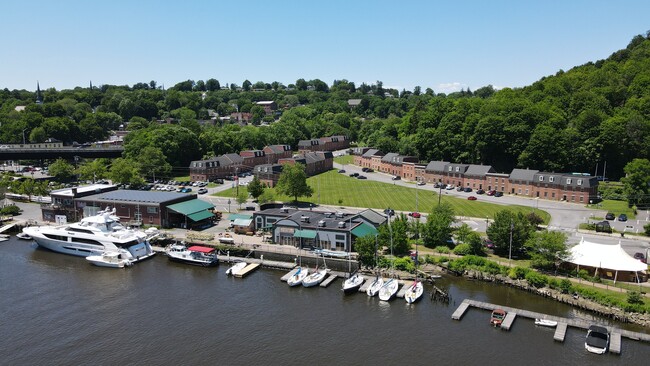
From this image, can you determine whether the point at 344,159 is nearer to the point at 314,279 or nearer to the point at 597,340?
the point at 314,279

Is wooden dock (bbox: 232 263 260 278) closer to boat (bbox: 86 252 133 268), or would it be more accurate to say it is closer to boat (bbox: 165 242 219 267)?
boat (bbox: 165 242 219 267)

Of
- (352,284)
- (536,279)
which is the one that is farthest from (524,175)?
(352,284)

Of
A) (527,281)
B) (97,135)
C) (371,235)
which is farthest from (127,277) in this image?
(97,135)

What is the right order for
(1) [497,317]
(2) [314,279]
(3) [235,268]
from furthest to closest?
(3) [235,268]
(2) [314,279]
(1) [497,317]

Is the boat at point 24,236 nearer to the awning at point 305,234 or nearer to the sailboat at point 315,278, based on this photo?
the awning at point 305,234

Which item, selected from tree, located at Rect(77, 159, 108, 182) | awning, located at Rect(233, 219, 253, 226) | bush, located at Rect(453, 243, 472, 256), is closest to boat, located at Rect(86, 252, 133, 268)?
awning, located at Rect(233, 219, 253, 226)

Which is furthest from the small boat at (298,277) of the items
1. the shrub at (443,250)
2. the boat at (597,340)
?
the boat at (597,340)
